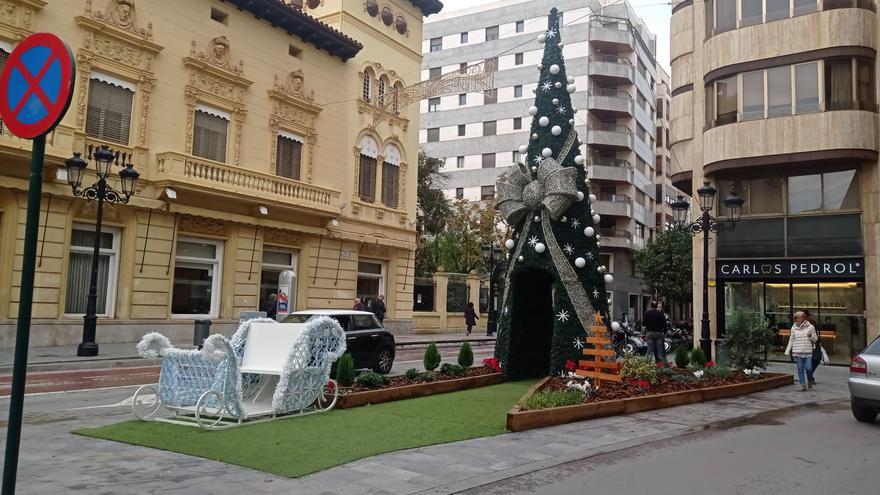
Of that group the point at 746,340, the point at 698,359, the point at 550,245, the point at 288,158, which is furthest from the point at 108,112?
the point at 746,340

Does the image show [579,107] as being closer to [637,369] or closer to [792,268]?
[792,268]

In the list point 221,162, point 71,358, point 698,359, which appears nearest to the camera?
point 698,359

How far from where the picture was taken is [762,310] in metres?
22.5

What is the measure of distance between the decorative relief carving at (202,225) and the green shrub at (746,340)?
657 inches

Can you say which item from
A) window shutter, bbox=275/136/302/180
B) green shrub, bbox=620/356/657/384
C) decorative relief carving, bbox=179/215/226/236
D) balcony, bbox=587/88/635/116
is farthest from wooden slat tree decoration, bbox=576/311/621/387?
balcony, bbox=587/88/635/116

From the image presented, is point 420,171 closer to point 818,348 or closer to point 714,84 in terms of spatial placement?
point 714,84

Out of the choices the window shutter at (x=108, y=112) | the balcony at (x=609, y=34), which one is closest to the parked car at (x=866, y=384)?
the window shutter at (x=108, y=112)

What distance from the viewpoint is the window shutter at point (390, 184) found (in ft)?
104

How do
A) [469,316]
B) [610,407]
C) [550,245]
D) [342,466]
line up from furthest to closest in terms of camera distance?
1. [469,316]
2. [550,245]
3. [610,407]
4. [342,466]

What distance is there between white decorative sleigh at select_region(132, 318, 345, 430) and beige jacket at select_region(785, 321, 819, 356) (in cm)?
1029

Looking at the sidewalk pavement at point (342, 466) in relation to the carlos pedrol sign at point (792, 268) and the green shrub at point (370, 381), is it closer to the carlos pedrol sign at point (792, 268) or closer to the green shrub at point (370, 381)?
the green shrub at point (370, 381)

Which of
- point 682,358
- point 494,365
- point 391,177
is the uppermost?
point 391,177

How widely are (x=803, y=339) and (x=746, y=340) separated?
1.20m

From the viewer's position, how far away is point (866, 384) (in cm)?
989
